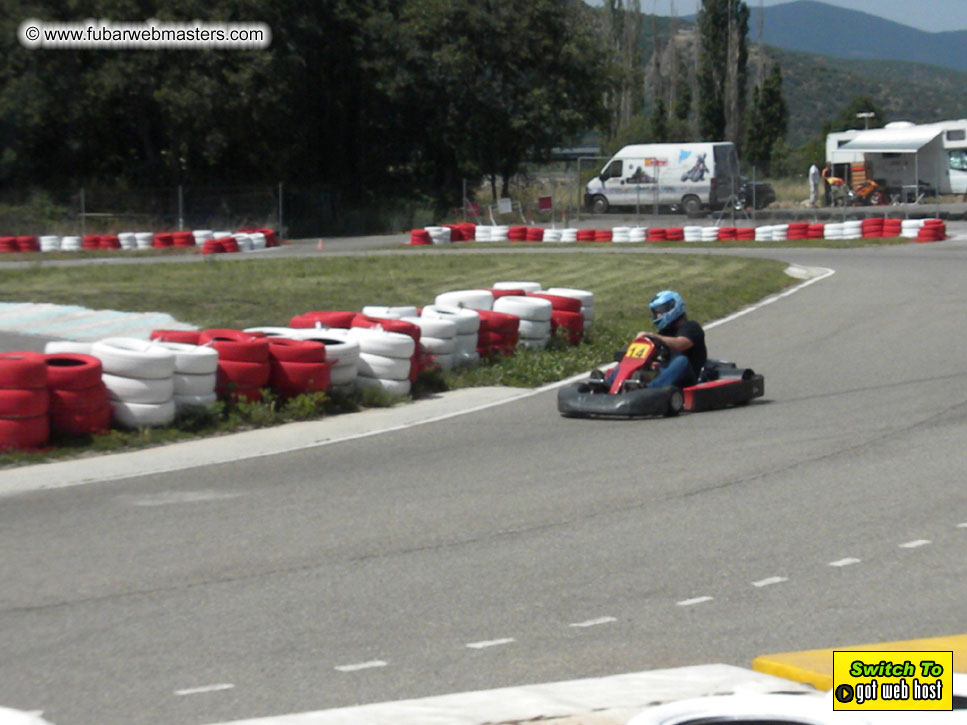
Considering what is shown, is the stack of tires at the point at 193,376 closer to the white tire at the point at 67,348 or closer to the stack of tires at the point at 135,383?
the stack of tires at the point at 135,383

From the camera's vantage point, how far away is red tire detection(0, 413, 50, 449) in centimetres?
984

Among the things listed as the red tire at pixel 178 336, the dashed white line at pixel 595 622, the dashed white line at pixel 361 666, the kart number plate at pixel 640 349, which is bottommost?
the dashed white line at pixel 361 666

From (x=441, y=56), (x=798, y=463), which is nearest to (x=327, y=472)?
(x=798, y=463)

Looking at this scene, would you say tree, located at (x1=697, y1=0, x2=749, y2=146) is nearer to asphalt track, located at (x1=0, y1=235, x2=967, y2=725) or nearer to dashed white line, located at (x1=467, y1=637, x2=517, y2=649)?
asphalt track, located at (x1=0, y1=235, x2=967, y2=725)

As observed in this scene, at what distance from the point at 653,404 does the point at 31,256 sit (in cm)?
2572

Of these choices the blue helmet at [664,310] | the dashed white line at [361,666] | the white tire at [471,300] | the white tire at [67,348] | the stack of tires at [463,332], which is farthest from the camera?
the white tire at [471,300]

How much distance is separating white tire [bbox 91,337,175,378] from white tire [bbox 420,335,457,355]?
11.3 feet

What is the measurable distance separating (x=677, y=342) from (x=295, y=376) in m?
3.47

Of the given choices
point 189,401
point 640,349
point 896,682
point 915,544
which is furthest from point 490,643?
point 640,349

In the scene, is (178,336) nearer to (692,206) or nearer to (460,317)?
(460,317)

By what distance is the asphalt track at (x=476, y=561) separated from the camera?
5.23 meters

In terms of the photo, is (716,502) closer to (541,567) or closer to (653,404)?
(541,567)

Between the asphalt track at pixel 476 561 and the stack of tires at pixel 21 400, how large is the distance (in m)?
1.10

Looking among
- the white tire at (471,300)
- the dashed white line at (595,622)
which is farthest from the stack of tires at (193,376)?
the dashed white line at (595,622)
